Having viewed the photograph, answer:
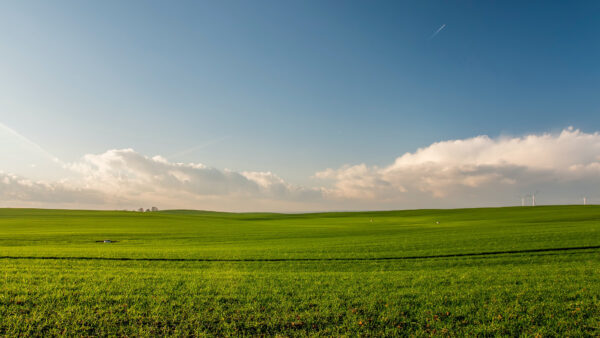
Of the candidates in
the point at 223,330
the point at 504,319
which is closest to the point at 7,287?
the point at 223,330

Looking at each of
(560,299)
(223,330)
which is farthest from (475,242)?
(223,330)

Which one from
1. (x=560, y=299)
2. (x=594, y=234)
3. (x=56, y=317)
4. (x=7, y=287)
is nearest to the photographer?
(x=56, y=317)

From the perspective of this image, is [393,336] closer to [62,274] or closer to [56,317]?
[56,317]

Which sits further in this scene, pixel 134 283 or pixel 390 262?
pixel 390 262

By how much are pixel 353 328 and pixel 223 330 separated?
3.01m

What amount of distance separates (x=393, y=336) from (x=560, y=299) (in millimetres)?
5865

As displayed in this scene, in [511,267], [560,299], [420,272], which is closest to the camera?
[560,299]

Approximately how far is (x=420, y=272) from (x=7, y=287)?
15.1 m

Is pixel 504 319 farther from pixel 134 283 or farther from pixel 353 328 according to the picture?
pixel 134 283

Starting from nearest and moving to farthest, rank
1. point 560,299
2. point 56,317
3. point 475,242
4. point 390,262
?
point 56,317, point 560,299, point 390,262, point 475,242

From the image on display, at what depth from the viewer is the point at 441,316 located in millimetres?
7816

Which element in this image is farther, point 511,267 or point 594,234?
point 594,234

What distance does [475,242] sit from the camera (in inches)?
898

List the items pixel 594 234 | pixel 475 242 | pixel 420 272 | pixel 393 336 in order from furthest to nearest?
pixel 594 234, pixel 475 242, pixel 420 272, pixel 393 336
